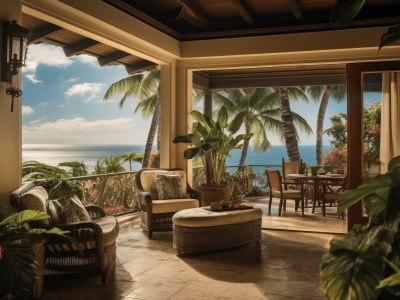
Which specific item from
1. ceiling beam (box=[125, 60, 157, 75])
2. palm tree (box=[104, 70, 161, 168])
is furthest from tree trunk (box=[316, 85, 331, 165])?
ceiling beam (box=[125, 60, 157, 75])

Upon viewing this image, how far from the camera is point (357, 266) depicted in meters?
2.06

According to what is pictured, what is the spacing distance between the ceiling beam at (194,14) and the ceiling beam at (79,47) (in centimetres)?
153

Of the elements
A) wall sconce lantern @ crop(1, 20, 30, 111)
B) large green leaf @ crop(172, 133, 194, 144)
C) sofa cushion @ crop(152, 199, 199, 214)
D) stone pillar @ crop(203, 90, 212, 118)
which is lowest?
sofa cushion @ crop(152, 199, 199, 214)

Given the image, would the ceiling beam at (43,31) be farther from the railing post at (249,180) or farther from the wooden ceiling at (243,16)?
the railing post at (249,180)

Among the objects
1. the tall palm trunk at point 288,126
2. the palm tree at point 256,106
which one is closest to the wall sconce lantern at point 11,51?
the tall palm trunk at point 288,126

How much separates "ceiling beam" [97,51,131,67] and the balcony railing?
2073 millimetres

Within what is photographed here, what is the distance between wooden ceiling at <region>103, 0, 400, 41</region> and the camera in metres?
6.59

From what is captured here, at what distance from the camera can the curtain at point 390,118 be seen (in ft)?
21.5

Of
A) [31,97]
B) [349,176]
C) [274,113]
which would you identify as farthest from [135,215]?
[31,97]

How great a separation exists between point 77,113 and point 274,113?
25118 mm

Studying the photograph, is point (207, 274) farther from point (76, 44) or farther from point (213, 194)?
point (76, 44)

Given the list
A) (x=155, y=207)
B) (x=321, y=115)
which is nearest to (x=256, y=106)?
(x=321, y=115)

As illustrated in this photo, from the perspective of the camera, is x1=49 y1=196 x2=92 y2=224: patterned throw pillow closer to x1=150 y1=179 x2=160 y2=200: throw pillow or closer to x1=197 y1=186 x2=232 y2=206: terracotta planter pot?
x1=150 y1=179 x2=160 y2=200: throw pillow

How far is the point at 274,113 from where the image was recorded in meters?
20.2
